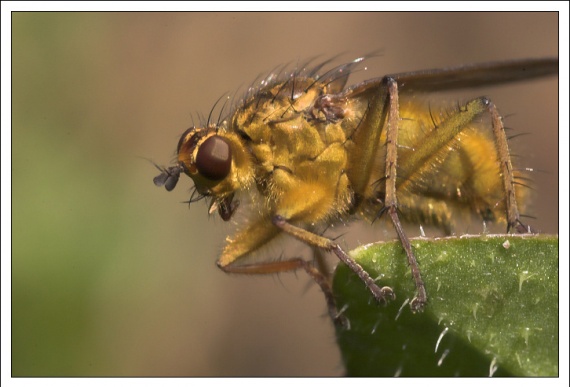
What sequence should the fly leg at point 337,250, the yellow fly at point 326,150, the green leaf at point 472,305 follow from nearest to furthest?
1. the green leaf at point 472,305
2. the fly leg at point 337,250
3. the yellow fly at point 326,150

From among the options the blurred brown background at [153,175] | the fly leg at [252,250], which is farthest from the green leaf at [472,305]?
the blurred brown background at [153,175]

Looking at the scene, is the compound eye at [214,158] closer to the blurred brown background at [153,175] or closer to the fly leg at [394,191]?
the blurred brown background at [153,175]

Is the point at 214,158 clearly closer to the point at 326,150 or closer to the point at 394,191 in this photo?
the point at 326,150

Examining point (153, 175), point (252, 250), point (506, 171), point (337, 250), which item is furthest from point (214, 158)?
point (153, 175)

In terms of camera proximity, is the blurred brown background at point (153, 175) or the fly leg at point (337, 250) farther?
the blurred brown background at point (153, 175)

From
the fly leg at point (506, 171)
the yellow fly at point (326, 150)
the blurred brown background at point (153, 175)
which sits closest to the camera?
the fly leg at point (506, 171)

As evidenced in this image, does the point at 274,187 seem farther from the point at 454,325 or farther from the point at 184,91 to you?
the point at 184,91

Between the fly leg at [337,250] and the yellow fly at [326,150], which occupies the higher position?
the yellow fly at [326,150]
